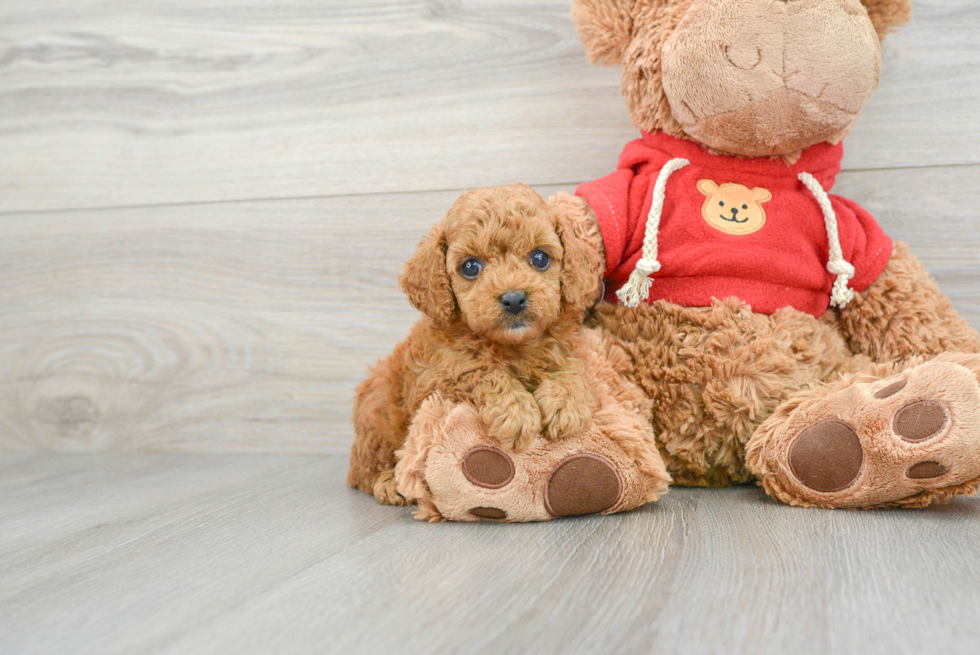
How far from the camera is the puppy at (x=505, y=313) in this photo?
83 centimetres

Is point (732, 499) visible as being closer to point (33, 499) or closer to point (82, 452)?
point (33, 499)

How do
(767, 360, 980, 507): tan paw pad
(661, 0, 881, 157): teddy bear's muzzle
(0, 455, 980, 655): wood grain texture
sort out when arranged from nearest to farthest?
(0, 455, 980, 655): wood grain texture → (767, 360, 980, 507): tan paw pad → (661, 0, 881, 157): teddy bear's muzzle

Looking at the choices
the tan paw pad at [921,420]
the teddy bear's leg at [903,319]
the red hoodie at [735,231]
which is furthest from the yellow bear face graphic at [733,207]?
the tan paw pad at [921,420]

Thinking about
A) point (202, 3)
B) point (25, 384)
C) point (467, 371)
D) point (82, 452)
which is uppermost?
point (202, 3)

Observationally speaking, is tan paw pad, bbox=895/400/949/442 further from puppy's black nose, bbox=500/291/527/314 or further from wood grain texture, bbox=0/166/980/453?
wood grain texture, bbox=0/166/980/453

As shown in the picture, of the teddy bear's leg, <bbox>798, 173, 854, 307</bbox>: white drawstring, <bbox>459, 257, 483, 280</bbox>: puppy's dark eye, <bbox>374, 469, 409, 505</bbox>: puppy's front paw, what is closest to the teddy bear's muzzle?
<bbox>798, 173, 854, 307</bbox>: white drawstring

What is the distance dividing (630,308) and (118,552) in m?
0.68

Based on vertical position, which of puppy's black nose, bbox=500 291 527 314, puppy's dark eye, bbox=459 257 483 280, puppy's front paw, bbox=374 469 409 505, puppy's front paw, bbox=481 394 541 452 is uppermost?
puppy's dark eye, bbox=459 257 483 280

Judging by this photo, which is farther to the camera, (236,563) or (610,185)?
(610,185)

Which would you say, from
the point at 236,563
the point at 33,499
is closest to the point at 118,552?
the point at 236,563

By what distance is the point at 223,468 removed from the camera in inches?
51.9

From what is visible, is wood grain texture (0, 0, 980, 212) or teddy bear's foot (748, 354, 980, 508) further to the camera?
wood grain texture (0, 0, 980, 212)

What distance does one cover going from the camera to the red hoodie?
3.23 feet

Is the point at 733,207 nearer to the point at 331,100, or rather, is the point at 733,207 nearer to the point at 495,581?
the point at 495,581
